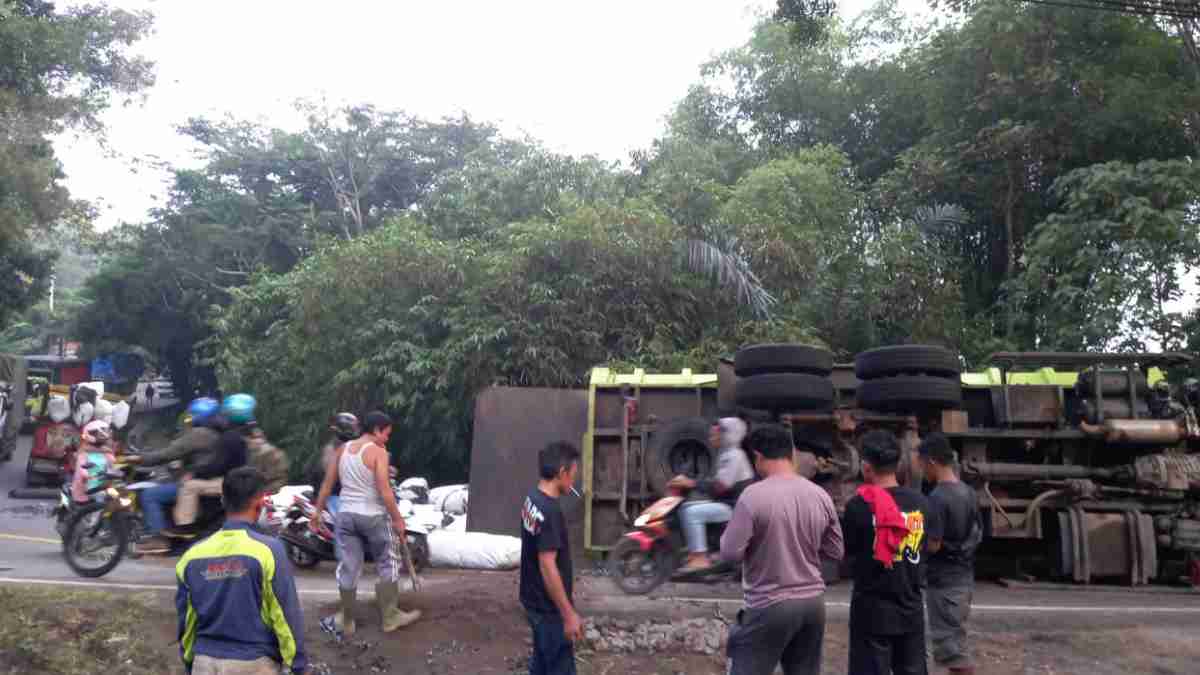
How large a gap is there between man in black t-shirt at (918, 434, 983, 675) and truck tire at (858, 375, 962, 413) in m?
3.71

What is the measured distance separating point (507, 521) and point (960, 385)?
5186 millimetres

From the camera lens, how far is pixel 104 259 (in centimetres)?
2853

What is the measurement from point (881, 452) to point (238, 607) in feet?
10.3

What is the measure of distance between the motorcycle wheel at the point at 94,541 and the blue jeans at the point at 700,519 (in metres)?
5.23

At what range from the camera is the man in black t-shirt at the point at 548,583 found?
499 centimetres

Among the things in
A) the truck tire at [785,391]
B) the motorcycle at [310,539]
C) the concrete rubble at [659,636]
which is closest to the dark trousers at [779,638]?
the concrete rubble at [659,636]

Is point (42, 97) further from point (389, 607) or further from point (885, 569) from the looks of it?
point (885, 569)

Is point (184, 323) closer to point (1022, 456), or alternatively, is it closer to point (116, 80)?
point (116, 80)

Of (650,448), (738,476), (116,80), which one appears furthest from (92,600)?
(116,80)

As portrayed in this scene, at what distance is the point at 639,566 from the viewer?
29.0 ft

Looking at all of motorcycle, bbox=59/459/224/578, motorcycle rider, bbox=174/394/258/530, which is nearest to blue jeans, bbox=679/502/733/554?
motorcycle rider, bbox=174/394/258/530

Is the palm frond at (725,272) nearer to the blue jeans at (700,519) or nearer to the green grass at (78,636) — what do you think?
the blue jeans at (700,519)

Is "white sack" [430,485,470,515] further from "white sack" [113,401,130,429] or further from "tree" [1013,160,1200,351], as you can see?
"tree" [1013,160,1200,351]

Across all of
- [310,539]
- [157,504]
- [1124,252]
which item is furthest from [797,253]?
[157,504]
